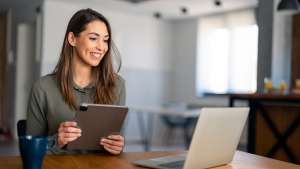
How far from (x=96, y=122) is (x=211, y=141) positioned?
0.40m

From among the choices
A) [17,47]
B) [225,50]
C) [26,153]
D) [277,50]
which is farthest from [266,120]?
[17,47]

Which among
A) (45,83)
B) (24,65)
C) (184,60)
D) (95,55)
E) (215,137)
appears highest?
(184,60)

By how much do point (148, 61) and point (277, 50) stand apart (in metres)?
2.83

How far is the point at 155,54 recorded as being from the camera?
6578mm

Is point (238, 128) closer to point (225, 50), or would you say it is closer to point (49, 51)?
point (49, 51)

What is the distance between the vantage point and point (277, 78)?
412 centimetres

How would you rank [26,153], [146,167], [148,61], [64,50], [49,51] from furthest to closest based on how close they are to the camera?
[148,61]
[49,51]
[64,50]
[146,167]
[26,153]

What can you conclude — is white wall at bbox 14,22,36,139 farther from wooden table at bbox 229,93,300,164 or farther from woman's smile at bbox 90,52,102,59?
woman's smile at bbox 90,52,102,59

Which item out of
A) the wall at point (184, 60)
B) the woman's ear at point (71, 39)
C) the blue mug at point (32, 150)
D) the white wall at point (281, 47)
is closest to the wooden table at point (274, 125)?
the white wall at point (281, 47)

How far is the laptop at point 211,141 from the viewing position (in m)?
0.91

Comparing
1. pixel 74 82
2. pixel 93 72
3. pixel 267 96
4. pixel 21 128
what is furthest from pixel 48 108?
pixel 267 96

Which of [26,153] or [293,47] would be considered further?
[293,47]

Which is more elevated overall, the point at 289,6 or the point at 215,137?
the point at 289,6

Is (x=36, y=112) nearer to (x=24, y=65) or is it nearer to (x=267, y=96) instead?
(x=267, y=96)
